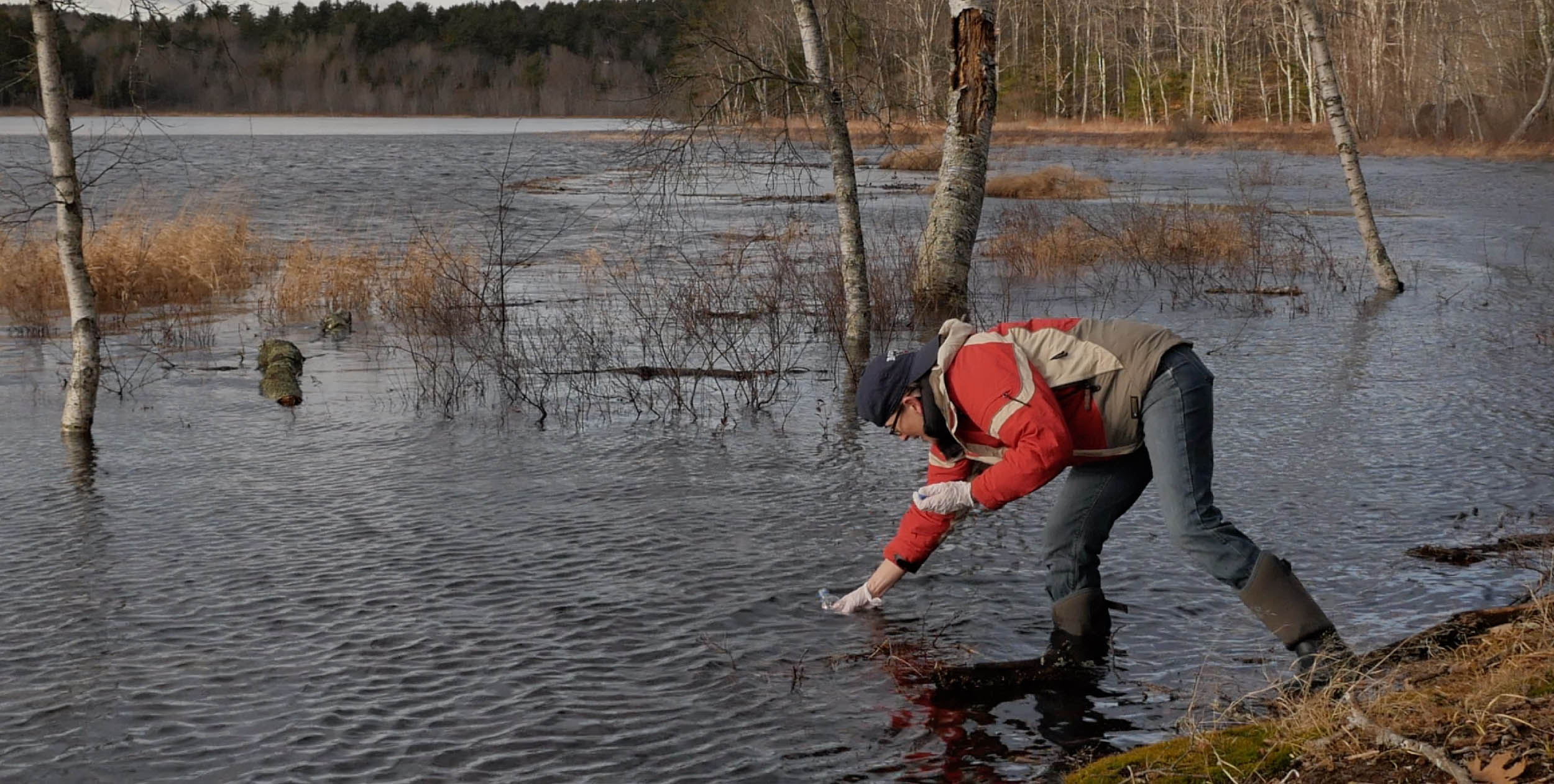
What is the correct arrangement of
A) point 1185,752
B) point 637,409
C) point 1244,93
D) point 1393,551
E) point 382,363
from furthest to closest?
point 1244,93 < point 382,363 < point 637,409 < point 1393,551 < point 1185,752

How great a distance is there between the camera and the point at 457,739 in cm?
478

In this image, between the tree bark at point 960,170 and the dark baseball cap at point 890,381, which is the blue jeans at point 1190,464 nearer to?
the dark baseball cap at point 890,381

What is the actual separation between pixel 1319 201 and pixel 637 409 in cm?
2431

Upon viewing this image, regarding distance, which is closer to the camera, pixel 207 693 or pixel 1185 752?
pixel 1185 752

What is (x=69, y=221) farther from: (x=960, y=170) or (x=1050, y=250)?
(x=1050, y=250)

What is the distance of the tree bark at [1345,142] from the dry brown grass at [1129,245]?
1.58 metres

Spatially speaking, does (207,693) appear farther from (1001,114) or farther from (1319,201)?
(1001,114)

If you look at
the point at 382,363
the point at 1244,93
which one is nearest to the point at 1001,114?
the point at 1244,93

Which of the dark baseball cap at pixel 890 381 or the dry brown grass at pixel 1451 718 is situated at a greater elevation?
the dark baseball cap at pixel 890 381

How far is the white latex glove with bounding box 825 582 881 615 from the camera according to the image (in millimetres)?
5471

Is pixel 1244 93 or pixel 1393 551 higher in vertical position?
pixel 1244 93

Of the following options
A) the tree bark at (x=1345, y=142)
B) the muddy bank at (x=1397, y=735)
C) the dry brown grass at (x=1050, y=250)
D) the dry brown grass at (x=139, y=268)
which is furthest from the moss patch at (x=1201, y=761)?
the dry brown grass at (x=1050, y=250)

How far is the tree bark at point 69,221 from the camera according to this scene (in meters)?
8.85

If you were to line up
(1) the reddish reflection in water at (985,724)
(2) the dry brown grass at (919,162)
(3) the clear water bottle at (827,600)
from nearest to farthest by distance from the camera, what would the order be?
(1) the reddish reflection in water at (985,724), (3) the clear water bottle at (827,600), (2) the dry brown grass at (919,162)
